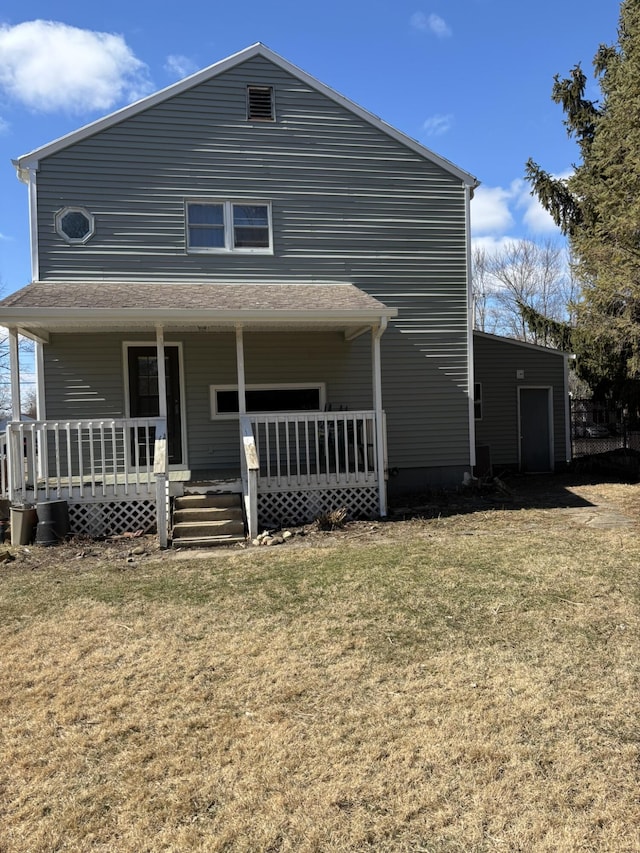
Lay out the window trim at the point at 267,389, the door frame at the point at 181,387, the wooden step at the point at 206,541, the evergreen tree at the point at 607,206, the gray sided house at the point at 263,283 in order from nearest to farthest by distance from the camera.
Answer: the wooden step at the point at 206,541, the gray sided house at the point at 263,283, the door frame at the point at 181,387, the window trim at the point at 267,389, the evergreen tree at the point at 607,206

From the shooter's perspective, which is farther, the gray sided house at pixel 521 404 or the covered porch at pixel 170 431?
the gray sided house at pixel 521 404

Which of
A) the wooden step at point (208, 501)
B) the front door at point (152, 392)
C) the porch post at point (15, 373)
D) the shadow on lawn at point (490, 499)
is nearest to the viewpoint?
the porch post at point (15, 373)

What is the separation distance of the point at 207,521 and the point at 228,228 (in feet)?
17.3

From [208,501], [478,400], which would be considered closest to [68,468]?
[208,501]

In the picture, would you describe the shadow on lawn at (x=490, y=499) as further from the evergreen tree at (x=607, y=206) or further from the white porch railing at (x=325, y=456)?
the evergreen tree at (x=607, y=206)

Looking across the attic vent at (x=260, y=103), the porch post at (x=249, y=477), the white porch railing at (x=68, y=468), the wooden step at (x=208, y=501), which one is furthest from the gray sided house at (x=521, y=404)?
the white porch railing at (x=68, y=468)

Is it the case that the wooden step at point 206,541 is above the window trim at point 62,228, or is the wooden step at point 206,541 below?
below

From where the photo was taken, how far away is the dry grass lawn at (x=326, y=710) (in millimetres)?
2512

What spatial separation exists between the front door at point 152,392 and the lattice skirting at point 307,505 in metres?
2.36

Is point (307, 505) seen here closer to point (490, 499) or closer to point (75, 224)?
point (490, 499)

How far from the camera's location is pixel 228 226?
34.0ft

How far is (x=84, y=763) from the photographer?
2975mm

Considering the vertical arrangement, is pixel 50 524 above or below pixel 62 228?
below

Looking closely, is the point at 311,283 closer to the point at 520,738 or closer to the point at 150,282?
the point at 150,282
